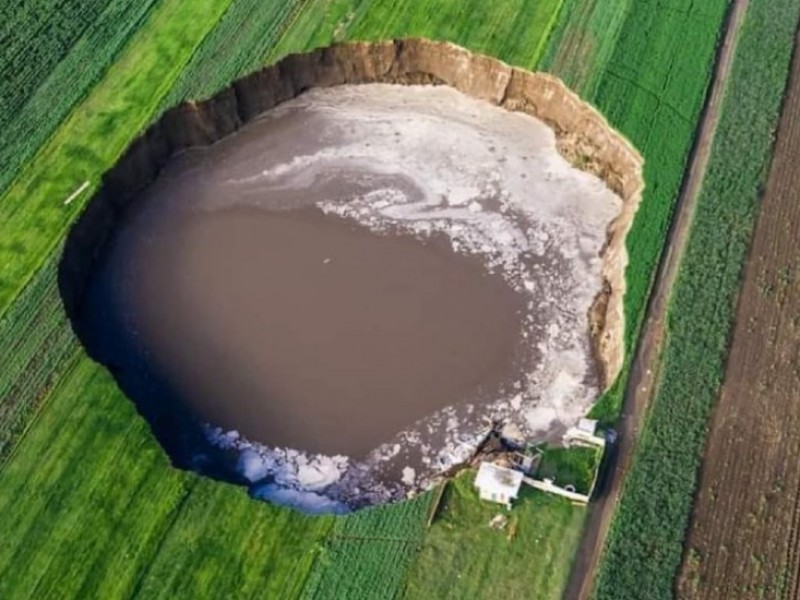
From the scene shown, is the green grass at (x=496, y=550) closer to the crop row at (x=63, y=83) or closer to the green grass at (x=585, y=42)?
the green grass at (x=585, y=42)

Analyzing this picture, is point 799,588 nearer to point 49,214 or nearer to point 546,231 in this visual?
point 546,231

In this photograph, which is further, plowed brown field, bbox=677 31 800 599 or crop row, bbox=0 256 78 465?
crop row, bbox=0 256 78 465

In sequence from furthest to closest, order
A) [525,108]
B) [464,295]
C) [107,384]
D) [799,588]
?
1. [525,108]
2. [464,295]
3. [107,384]
4. [799,588]

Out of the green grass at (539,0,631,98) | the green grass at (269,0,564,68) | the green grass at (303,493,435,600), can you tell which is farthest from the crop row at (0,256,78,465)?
the green grass at (539,0,631,98)

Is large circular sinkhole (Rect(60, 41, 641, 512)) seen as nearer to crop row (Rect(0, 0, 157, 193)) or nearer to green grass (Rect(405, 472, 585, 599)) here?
green grass (Rect(405, 472, 585, 599))

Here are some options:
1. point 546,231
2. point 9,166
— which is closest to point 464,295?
point 546,231

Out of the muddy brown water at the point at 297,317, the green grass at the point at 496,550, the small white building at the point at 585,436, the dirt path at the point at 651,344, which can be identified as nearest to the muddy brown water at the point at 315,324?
the muddy brown water at the point at 297,317

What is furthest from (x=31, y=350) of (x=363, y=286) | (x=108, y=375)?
(x=363, y=286)
